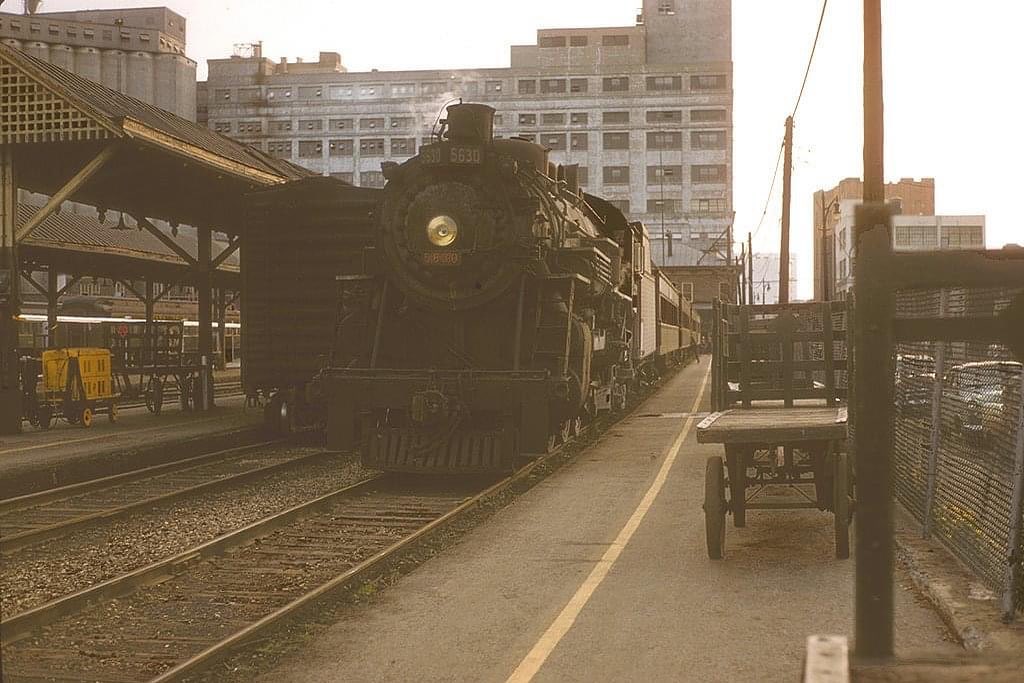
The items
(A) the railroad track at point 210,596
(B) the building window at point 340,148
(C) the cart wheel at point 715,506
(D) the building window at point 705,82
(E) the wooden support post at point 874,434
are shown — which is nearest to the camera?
(E) the wooden support post at point 874,434

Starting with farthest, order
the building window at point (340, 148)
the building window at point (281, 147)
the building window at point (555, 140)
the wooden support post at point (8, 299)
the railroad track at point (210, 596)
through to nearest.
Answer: the building window at point (281, 147) < the building window at point (340, 148) < the building window at point (555, 140) < the wooden support post at point (8, 299) < the railroad track at point (210, 596)

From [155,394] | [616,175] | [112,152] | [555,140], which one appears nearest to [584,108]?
[555,140]

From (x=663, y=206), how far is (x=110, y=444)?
76256 millimetres

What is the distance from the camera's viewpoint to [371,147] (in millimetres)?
93000

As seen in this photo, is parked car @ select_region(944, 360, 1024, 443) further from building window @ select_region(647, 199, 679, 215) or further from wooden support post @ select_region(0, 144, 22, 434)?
building window @ select_region(647, 199, 679, 215)

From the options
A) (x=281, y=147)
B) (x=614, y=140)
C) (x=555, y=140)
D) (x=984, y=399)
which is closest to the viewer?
(x=984, y=399)

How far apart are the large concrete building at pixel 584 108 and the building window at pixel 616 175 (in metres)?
0.09

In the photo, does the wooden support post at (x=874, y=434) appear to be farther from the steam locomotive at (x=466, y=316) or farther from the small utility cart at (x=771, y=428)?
the steam locomotive at (x=466, y=316)

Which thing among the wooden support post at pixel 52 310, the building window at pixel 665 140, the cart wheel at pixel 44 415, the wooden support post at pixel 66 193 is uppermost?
the building window at pixel 665 140

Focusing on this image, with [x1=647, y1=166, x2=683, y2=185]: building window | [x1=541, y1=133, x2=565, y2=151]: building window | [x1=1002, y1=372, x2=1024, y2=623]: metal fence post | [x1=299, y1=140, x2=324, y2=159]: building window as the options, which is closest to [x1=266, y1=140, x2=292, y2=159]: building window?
[x1=299, y1=140, x2=324, y2=159]: building window

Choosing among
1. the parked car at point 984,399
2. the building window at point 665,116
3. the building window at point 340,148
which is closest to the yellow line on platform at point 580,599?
the parked car at point 984,399

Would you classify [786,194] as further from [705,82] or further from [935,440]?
[705,82]

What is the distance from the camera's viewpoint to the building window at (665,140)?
89.4 meters

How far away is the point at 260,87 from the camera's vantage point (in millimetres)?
94438
